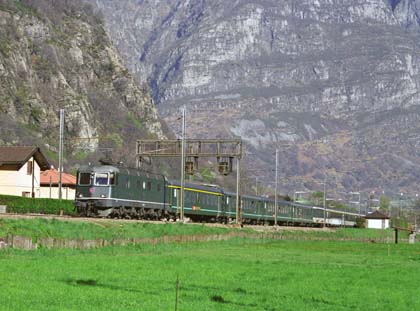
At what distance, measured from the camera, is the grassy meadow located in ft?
86.8

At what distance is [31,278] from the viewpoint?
102 feet

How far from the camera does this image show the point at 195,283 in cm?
3272

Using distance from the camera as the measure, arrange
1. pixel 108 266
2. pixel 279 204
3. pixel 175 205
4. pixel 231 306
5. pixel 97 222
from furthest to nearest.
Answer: pixel 279 204, pixel 175 205, pixel 97 222, pixel 108 266, pixel 231 306

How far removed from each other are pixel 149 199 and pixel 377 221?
10628cm

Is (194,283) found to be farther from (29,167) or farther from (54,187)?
(54,187)

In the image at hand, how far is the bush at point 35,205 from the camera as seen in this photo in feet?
253

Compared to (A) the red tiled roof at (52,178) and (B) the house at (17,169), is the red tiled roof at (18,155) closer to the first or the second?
(B) the house at (17,169)

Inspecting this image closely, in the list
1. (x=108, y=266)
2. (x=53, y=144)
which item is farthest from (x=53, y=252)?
(x=53, y=144)

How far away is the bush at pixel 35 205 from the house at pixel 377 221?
10246 cm

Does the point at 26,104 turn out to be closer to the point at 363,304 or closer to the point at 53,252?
the point at 53,252

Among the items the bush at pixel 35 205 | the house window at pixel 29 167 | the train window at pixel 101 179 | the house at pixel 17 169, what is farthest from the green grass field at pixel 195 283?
the house window at pixel 29 167

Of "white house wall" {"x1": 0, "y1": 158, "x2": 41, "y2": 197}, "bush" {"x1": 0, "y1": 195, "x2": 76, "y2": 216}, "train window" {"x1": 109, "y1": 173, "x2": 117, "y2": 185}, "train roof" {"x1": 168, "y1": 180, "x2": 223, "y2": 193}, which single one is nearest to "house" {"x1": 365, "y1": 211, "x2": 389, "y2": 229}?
"train roof" {"x1": 168, "y1": 180, "x2": 223, "y2": 193}

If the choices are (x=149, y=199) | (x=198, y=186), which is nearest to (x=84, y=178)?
(x=149, y=199)

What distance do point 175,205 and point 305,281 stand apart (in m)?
52.6
